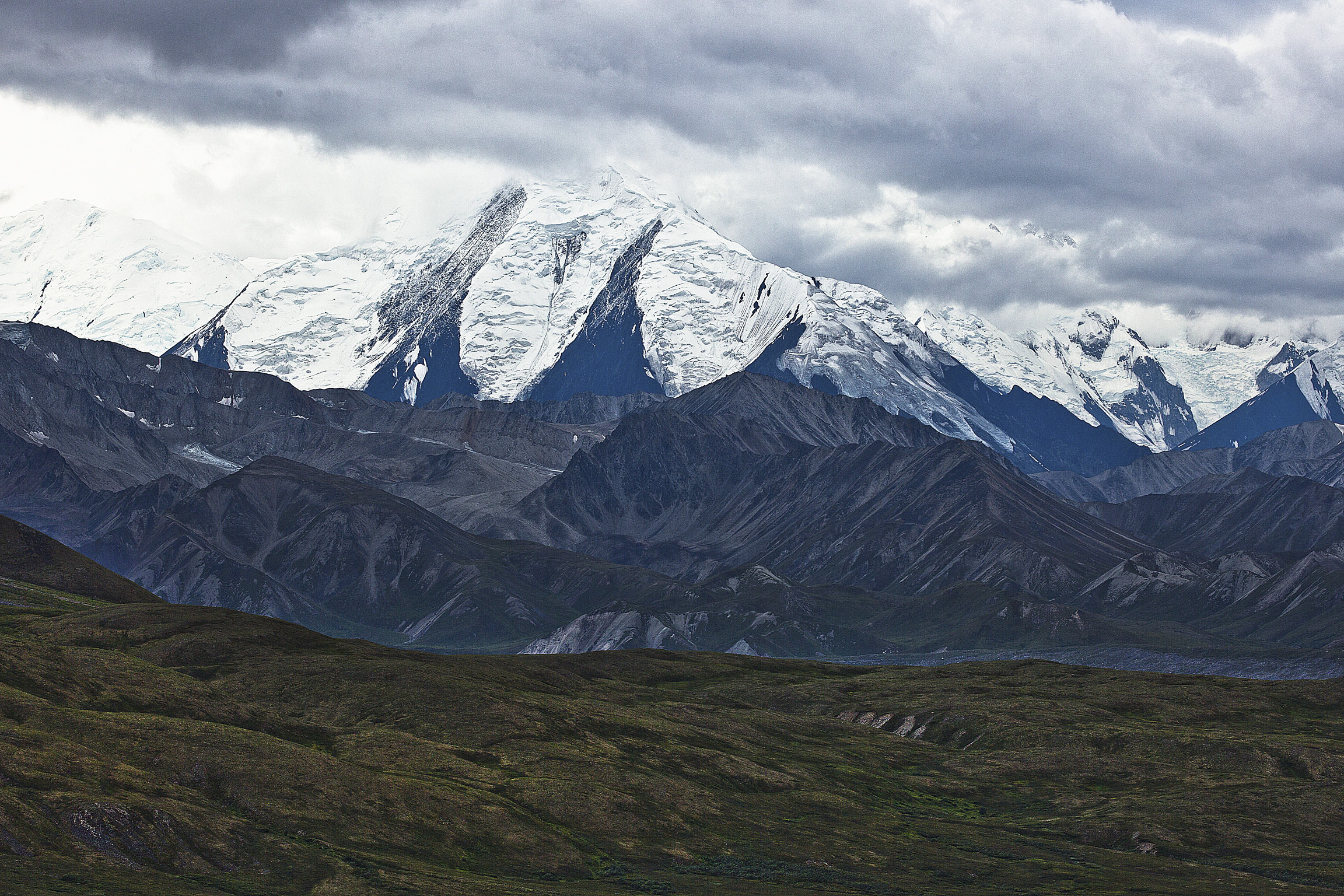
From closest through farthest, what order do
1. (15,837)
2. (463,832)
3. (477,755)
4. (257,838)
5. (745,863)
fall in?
(15,837), (257,838), (463,832), (745,863), (477,755)

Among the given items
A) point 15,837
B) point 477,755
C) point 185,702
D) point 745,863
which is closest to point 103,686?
point 185,702

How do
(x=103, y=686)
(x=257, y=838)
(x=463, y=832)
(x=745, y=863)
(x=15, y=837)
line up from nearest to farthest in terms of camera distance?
(x=15, y=837), (x=257, y=838), (x=463, y=832), (x=745, y=863), (x=103, y=686)

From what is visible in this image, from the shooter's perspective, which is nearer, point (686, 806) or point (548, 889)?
point (548, 889)

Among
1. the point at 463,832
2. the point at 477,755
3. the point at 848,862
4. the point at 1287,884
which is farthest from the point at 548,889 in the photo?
the point at 1287,884

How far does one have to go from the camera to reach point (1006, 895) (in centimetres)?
14988

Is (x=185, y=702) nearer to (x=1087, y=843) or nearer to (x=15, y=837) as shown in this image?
(x=15, y=837)

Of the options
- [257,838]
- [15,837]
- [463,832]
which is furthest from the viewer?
[463,832]

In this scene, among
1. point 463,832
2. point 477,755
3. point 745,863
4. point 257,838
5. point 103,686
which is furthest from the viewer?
point 477,755

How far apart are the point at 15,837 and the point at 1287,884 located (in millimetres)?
118541

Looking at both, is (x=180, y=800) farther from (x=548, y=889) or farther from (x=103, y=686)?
(x=103, y=686)

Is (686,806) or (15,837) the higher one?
(15,837)

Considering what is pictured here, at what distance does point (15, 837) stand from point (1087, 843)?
121 m

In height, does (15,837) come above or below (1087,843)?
above

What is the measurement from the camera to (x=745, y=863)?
499 feet
